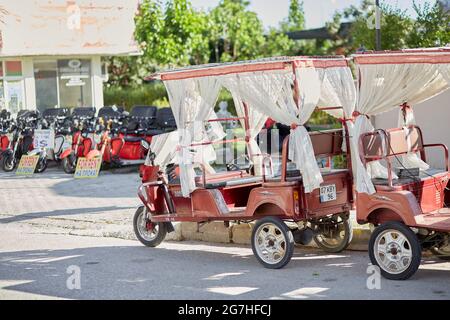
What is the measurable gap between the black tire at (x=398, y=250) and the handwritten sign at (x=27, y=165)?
1285cm

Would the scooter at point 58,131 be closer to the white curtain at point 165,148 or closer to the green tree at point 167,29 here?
the green tree at point 167,29

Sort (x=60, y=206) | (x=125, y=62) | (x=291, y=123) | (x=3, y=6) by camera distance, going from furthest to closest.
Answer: (x=125, y=62) < (x=3, y=6) < (x=60, y=206) < (x=291, y=123)

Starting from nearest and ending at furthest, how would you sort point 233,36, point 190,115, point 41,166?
point 190,115 < point 41,166 < point 233,36

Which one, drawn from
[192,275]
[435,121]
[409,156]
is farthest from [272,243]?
[435,121]

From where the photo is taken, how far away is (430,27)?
1889 cm

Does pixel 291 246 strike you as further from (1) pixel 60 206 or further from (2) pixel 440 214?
(1) pixel 60 206

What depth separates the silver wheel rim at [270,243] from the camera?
10266 millimetres

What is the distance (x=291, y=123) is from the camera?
10344 mm

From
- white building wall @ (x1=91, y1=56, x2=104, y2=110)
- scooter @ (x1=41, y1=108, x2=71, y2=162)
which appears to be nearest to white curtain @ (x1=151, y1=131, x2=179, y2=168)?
scooter @ (x1=41, y1=108, x2=71, y2=162)

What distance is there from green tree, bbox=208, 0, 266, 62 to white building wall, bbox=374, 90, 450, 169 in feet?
80.9

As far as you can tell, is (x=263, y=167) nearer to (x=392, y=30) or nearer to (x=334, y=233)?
(x=334, y=233)

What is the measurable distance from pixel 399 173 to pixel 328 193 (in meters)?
0.88
